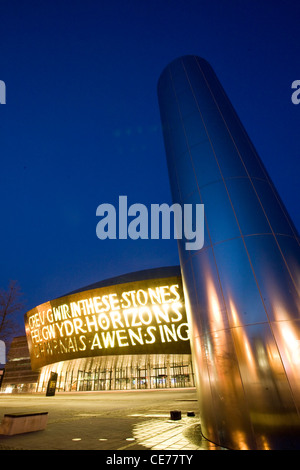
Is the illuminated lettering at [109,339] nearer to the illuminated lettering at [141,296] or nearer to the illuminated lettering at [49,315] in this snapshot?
the illuminated lettering at [141,296]

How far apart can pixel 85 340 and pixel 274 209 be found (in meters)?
33.4

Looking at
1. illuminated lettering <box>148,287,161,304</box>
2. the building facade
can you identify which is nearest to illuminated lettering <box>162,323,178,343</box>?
the building facade

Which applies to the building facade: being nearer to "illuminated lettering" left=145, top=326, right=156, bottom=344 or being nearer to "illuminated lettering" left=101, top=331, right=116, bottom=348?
"illuminated lettering" left=101, top=331, right=116, bottom=348

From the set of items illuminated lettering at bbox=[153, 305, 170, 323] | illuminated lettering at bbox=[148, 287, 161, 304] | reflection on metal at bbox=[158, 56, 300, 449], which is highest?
illuminated lettering at bbox=[148, 287, 161, 304]

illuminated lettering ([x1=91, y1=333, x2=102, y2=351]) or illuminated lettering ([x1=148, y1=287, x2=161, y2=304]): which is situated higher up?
illuminated lettering ([x1=148, y1=287, x2=161, y2=304])

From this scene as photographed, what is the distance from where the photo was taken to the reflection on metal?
455cm

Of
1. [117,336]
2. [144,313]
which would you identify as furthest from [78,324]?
[144,313]

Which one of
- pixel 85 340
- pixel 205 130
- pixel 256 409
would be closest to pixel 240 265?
pixel 256 409

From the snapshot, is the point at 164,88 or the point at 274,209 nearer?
the point at 274,209

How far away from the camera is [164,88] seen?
10414 millimetres

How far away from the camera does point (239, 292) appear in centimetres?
540
